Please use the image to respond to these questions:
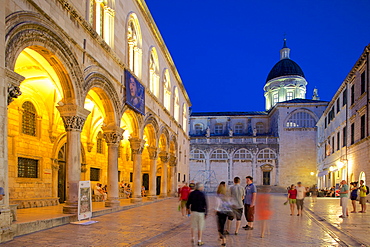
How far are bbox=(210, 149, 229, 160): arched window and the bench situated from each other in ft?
135

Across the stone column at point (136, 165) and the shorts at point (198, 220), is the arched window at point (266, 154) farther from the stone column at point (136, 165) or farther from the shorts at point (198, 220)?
the shorts at point (198, 220)

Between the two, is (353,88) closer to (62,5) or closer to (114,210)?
(114,210)

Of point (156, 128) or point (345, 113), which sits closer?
point (156, 128)

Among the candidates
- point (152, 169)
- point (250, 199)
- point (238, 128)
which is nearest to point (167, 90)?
point (152, 169)

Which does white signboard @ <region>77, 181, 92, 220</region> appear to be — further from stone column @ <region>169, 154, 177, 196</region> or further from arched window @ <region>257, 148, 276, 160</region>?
arched window @ <region>257, 148, 276, 160</region>

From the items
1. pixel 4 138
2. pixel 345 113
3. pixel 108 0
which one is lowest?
pixel 4 138

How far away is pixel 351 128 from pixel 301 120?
89.2 feet

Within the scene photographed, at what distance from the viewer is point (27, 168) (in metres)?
15.9

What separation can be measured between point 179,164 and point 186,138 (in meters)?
6.66

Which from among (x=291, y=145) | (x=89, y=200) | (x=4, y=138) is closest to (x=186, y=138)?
(x=291, y=145)

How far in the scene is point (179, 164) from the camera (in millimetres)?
34125

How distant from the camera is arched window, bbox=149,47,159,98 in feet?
78.4

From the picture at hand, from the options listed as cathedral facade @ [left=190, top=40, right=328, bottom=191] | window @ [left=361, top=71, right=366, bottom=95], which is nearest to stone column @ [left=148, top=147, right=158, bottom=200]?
window @ [left=361, top=71, right=366, bottom=95]

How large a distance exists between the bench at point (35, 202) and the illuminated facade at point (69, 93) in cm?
5
